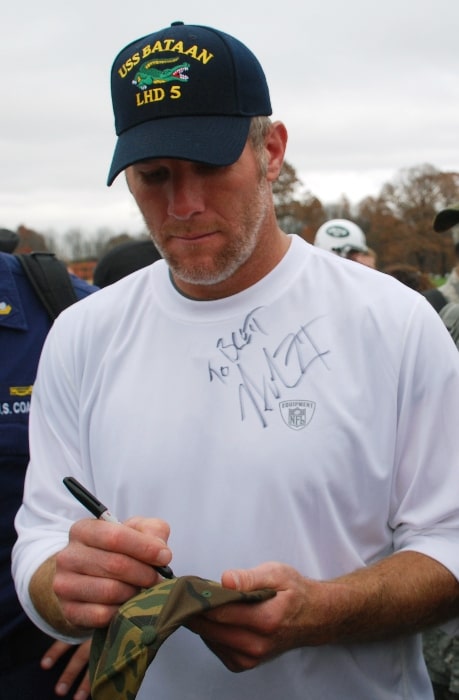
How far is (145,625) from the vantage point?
1661 millimetres

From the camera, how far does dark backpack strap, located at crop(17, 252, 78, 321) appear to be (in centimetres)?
290

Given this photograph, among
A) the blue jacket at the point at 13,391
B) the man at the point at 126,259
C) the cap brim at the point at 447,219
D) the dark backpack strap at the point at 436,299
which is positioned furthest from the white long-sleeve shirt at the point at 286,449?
the dark backpack strap at the point at 436,299

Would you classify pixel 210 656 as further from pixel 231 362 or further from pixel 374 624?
pixel 231 362

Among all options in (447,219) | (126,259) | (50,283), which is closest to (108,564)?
(50,283)

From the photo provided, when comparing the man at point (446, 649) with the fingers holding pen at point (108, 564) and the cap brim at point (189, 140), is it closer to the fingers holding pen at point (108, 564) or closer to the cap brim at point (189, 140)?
the cap brim at point (189, 140)

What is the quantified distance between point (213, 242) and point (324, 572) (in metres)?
0.92

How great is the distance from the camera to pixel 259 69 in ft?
7.57

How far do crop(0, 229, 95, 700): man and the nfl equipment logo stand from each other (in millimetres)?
1095

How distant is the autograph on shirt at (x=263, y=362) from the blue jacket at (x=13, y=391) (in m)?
0.91

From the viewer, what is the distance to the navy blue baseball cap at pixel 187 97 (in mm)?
2119

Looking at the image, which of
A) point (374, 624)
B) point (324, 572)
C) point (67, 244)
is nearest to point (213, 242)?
point (324, 572)

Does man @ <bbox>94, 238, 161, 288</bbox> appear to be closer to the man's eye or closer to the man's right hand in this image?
the man's eye

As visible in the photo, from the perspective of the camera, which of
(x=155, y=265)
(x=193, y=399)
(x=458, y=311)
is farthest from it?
(x=458, y=311)

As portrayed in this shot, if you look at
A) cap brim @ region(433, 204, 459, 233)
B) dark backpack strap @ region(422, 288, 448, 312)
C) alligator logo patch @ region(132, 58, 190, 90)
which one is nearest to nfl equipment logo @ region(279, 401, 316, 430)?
alligator logo patch @ region(132, 58, 190, 90)
